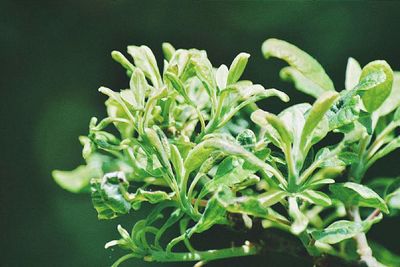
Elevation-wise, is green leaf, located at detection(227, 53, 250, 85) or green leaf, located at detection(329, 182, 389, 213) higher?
green leaf, located at detection(227, 53, 250, 85)

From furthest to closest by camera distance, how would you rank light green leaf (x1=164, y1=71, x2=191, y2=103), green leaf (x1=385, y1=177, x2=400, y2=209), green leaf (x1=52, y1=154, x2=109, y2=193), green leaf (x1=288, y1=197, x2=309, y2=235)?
green leaf (x1=52, y1=154, x2=109, y2=193) → green leaf (x1=385, y1=177, x2=400, y2=209) → light green leaf (x1=164, y1=71, x2=191, y2=103) → green leaf (x1=288, y1=197, x2=309, y2=235)

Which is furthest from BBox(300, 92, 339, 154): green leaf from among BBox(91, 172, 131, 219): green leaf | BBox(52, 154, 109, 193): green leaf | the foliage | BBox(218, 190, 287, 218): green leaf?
BBox(52, 154, 109, 193): green leaf

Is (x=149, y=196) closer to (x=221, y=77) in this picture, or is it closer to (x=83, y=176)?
(x=221, y=77)

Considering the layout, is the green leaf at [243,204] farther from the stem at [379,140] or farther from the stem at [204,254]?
the stem at [379,140]

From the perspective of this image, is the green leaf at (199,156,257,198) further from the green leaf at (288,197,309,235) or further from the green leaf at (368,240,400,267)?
the green leaf at (368,240,400,267)

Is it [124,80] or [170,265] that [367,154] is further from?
[124,80]

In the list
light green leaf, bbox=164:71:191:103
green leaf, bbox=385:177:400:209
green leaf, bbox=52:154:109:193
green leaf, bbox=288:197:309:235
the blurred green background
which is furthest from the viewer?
the blurred green background

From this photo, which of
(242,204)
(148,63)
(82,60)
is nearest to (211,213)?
(242,204)
